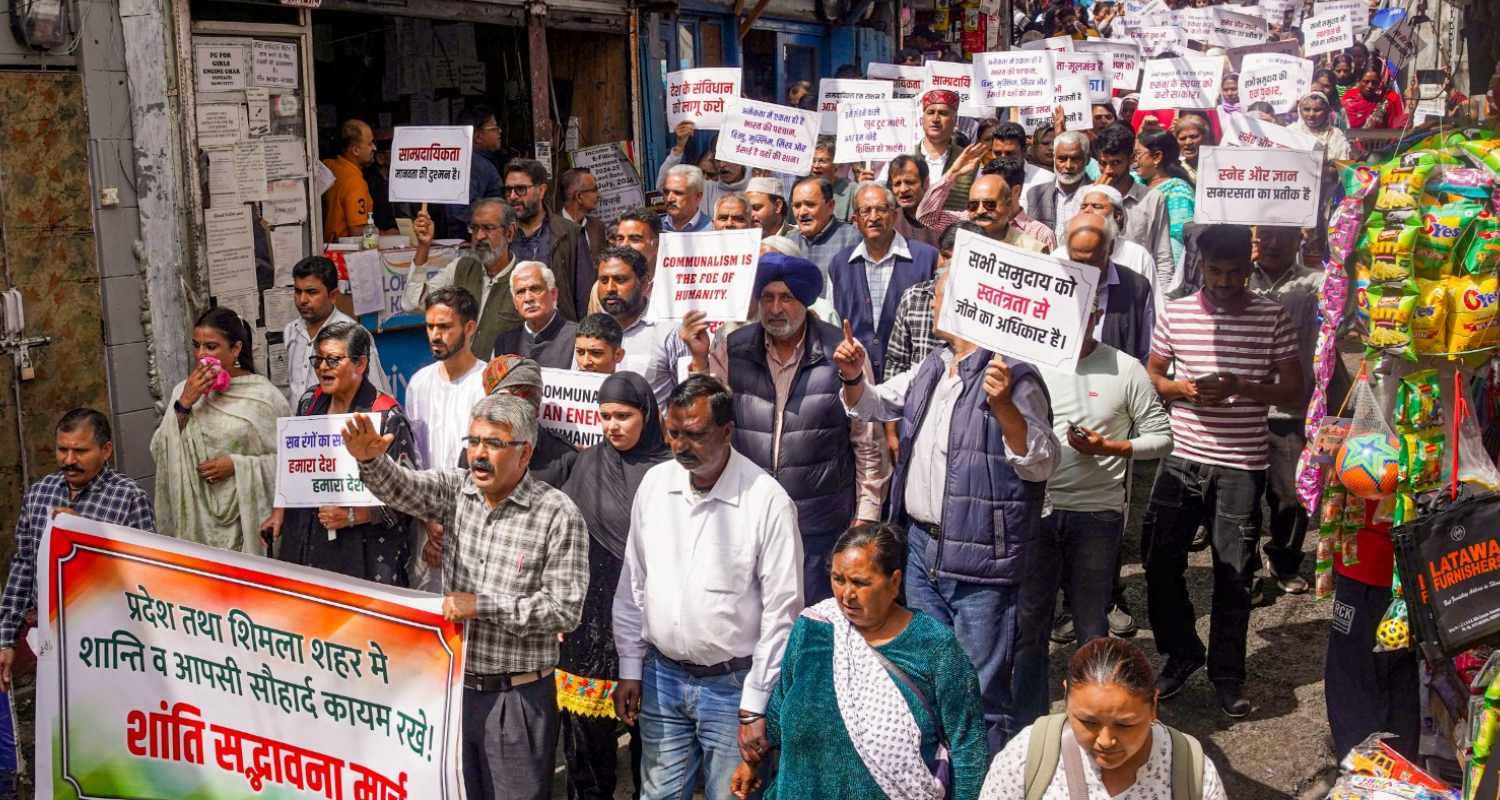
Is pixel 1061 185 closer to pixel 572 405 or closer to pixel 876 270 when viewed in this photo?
pixel 876 270

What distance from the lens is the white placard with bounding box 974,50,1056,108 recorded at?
40.7ft

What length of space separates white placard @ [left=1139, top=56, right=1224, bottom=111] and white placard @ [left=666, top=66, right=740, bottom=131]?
427 centimetres

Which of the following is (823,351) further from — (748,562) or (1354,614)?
(1354,614)

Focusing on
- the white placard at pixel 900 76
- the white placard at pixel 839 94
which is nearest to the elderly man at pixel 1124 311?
the white placard at pixel 839 94

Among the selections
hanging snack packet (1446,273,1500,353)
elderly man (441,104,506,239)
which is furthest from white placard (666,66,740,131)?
hanging snack packet (1446,273,1500,353)

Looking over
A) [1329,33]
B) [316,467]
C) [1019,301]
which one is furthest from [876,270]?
[1329,33]

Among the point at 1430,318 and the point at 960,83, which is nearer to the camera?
the point at 1430,318

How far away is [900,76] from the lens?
14055 millimetres

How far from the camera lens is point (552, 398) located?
640 centimetres

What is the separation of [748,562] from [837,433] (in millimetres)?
1165

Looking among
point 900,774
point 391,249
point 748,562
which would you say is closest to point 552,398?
point 748,562

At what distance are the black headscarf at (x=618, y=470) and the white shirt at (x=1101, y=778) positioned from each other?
1957mm

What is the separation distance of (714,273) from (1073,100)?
262 inches

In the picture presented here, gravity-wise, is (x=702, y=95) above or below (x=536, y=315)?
above
